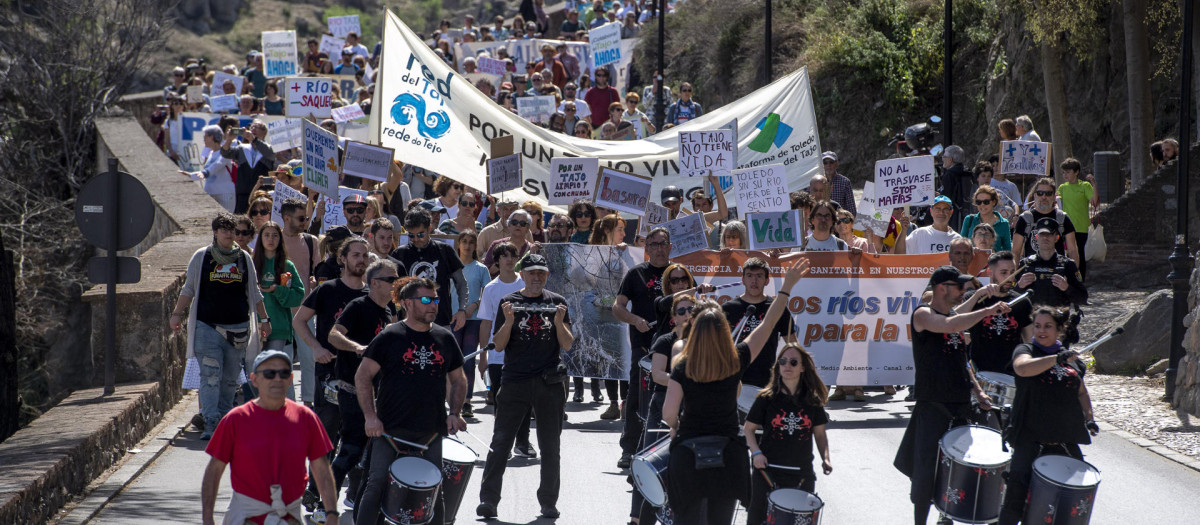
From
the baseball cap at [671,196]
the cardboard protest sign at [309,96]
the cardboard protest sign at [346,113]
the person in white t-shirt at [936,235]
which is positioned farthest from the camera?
the cardboard protest sign at [309,96]

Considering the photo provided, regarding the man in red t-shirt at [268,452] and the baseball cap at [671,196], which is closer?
the man in red t-shirt at [268,452]

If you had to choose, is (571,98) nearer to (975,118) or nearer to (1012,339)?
(975,118)

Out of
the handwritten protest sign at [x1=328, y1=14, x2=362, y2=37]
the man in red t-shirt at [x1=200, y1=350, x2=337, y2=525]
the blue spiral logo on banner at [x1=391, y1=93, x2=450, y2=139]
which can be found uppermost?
the handwritten protest sign at [x1=328, y1=14, x2=362, y2=37]

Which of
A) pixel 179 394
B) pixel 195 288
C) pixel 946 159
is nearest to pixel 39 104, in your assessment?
pixel 179 394

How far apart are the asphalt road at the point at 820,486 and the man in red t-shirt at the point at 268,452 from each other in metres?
2.24

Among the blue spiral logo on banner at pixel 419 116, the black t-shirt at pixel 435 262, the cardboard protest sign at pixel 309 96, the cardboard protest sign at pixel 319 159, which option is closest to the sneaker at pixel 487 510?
the black t-shirt at pixel 435 262

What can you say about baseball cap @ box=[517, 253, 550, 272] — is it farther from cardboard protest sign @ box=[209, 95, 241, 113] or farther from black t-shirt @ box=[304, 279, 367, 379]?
cardboard protest sign @ box=[209, 95, 241, 113]

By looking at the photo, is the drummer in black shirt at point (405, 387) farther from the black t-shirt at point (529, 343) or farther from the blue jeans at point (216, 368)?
the blue jeans at point (216, 368)

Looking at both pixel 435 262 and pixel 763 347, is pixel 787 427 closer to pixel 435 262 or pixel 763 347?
pixel 763 347

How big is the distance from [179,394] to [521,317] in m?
4.80

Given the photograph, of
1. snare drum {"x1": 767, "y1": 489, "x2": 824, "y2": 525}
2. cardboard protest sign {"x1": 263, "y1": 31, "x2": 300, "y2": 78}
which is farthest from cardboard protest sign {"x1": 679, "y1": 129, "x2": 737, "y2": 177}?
cardboard protest sign {"x1": 263, "y1": 31, "x2": 300, "y2": 78}

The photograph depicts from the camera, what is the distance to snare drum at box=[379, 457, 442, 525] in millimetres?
7047

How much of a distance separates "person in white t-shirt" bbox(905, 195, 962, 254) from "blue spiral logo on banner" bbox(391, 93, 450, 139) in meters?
5.96

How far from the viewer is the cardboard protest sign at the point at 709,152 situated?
47.0 ft
